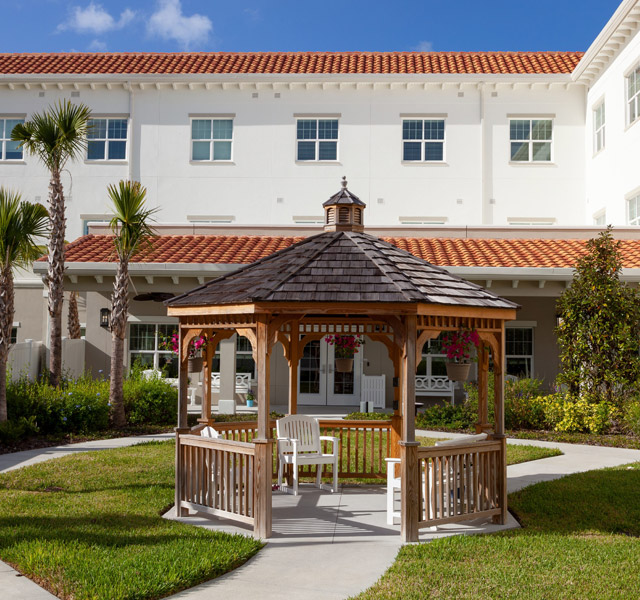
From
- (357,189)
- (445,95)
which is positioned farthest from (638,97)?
(357,189)

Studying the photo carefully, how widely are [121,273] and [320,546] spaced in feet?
32.0

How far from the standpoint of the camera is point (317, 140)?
23594 millimetres

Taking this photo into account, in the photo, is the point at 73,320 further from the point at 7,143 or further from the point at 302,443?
the point at 302,443

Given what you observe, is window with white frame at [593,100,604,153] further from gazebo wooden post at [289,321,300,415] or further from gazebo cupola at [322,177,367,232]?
gazebo wooden post at [289,321,300,415]

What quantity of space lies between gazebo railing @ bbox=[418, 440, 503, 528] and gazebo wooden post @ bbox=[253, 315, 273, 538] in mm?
1580

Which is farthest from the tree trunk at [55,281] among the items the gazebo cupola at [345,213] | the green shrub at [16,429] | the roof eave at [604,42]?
the roof eave at [604,42]

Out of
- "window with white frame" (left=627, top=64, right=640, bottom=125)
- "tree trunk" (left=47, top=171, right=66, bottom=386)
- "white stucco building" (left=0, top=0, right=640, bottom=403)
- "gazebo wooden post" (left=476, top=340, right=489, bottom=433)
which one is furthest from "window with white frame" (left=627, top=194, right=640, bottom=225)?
"tree trunk" (left=47, top=171, right=66, bottom=386)

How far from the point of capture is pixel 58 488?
31.4ft

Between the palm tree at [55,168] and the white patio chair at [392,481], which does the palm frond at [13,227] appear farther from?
the white patio chair at [392,481]

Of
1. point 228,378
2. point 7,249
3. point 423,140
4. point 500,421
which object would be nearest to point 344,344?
point 500,421

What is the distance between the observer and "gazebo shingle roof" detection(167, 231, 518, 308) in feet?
24.8

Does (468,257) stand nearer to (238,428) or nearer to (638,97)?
(638,97)

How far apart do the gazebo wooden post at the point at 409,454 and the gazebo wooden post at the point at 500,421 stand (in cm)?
122

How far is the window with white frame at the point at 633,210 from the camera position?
19634 millimetres
